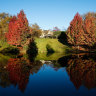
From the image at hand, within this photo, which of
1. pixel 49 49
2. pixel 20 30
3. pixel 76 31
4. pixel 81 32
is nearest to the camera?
pixel 20 30

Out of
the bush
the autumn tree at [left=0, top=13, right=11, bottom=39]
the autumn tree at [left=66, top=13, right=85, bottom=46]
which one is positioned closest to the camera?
the autumn tree at [left=66, top=13, right=85, bottom=46]

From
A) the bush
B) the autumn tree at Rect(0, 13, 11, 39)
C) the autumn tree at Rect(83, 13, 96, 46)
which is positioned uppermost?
the autumn tree at Rect(0, 13, 11, 39)

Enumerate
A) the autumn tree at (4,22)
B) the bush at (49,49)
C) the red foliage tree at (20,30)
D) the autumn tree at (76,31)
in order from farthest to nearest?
the autumn tree at (4,22) → the bush at (49,49) → the autumn tree at (76,31) → the red foliage tree at (20,30)

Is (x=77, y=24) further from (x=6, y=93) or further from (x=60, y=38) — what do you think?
(x=6, y=93)

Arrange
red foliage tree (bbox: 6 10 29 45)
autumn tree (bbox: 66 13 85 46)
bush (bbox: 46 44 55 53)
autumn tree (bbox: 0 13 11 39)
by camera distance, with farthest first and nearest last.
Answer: autumn tree (bbox: 0 13 11 39), bush (bbox: 46 44 55 53), autumn tree (bbox: 66 13 85 46), red foliage tree (bbox: 6 10 29 45)

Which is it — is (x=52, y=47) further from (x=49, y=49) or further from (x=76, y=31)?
(x=76, y=31)

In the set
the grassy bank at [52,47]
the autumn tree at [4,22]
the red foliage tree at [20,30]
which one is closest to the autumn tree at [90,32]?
the grassy bank at [52,47]

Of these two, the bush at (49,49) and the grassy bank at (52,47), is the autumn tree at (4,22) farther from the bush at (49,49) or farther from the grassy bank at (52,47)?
the bush at (49,49)

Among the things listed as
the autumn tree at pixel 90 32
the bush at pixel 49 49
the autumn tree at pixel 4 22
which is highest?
the autumn tree at pixel 4 22

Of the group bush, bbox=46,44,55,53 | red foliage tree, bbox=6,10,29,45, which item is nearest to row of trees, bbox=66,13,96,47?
bush, bbox=46,44,55,53

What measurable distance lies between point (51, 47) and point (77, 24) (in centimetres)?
1115

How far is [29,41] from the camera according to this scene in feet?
111

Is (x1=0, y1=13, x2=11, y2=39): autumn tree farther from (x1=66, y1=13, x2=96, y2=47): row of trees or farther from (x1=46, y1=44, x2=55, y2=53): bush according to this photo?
(x1=66, y1=13, x2=96, y2=47): row of trees

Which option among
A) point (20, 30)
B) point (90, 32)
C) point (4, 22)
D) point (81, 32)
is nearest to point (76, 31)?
point (81, 32)
